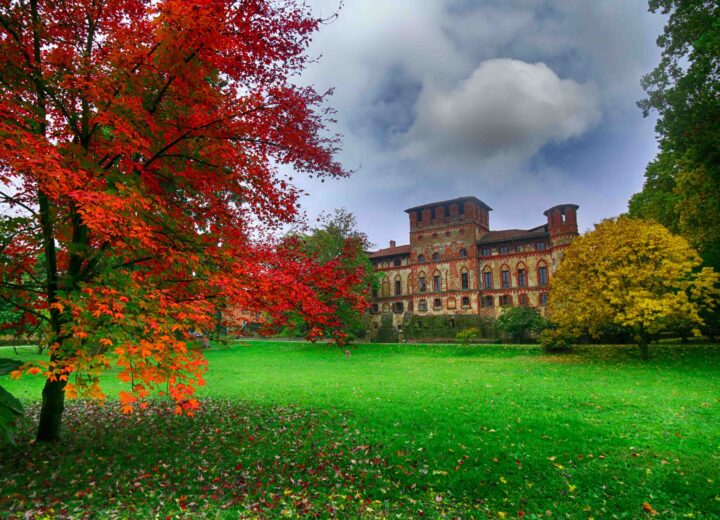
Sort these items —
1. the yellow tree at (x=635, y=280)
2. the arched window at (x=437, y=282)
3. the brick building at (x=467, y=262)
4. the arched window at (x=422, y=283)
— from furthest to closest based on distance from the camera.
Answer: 1. the arched window at (x=422, y=283)
2. the arched window at (x=437, y=282)
3. the brick building at (x=467, y=262)
4. the yellow tree at (x=635, y=280)

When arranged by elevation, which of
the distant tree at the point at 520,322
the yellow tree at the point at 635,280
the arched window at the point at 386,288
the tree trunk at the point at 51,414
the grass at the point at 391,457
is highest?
the arched window at the point at 386,288

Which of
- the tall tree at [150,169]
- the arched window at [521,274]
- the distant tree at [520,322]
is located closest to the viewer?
the tall tree at [150,169]

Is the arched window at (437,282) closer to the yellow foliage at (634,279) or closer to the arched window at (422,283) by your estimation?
the arched window at (422,283)

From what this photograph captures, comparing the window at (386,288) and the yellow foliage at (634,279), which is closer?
the yellow foliage at (634,279)

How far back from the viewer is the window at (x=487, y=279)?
53.3 metres

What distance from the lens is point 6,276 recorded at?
7.48 metres

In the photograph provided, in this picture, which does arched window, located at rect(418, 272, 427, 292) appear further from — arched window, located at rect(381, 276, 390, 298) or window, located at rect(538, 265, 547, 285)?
window, located at rect(538, 265, 547, 285)

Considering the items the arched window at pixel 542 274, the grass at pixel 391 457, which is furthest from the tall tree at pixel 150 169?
the arched window at pixel 542 274

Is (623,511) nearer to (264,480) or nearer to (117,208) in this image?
(264,480)

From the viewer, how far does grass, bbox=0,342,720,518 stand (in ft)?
19.7

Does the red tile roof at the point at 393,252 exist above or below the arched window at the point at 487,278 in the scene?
above

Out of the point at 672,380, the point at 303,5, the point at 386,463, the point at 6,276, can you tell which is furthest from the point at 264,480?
the point at 672,380

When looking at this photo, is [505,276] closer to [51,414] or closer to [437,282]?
[437,282]

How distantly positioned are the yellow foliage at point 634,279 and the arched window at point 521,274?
27479mm
